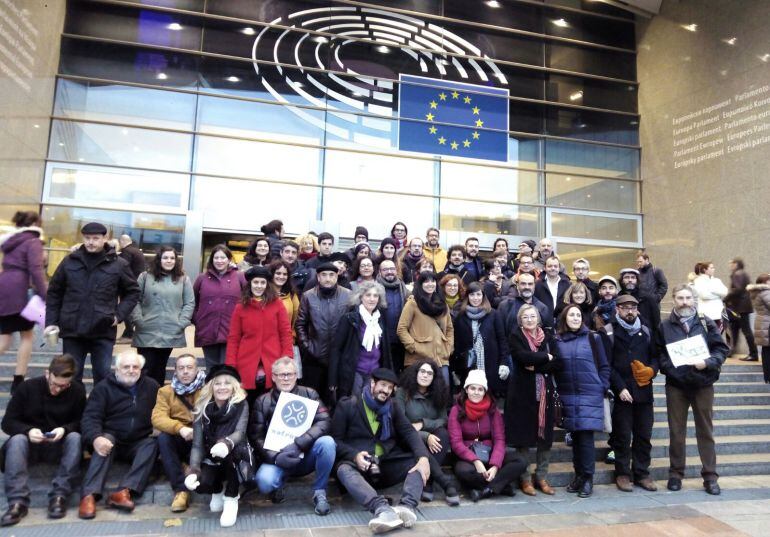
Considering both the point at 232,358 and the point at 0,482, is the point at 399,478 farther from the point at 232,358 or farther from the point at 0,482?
the point at 0,482

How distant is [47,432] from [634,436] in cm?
567

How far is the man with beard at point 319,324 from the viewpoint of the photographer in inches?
226

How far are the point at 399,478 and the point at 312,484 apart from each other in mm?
815

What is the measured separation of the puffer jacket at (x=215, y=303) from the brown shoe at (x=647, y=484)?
4.64m

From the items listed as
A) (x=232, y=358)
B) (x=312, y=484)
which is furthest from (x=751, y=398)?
(x=232, y=358)

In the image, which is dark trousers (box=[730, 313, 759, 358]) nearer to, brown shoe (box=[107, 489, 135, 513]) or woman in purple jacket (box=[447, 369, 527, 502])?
woman in purple jacket (box=[447, 369, 527, 502])

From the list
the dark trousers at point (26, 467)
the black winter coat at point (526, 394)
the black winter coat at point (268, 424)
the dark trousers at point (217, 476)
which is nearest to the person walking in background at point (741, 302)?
the black winter coat at point (526, 394)

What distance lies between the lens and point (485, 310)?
5973 millimetres

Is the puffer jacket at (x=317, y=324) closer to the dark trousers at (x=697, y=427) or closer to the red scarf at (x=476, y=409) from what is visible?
the red scarf at (x=476, y=409)

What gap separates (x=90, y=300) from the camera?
208 inches

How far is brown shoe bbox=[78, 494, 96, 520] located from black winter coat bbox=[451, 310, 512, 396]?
3.69 m

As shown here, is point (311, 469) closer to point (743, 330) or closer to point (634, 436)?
point (634, 436)

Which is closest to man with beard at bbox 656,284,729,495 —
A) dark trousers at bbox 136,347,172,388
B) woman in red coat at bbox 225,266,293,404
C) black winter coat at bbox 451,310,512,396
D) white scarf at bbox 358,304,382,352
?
black winter coat at bbox 451,310,512,396

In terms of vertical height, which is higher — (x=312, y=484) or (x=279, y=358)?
(x=279, y=358)
